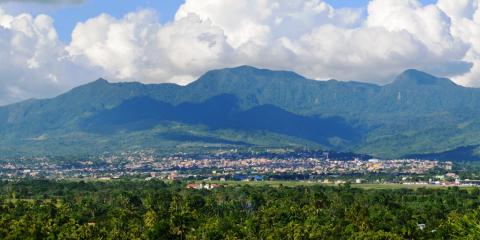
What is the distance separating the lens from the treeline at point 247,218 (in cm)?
9394

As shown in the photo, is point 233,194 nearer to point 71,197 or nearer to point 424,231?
point 71,197

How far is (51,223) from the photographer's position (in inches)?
3915

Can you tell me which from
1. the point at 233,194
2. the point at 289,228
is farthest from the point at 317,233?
the point at 233,194

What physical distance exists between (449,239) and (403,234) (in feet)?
18.8

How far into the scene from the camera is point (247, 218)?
117 metres

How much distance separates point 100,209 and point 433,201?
61361 millimetres

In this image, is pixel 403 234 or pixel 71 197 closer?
pixel 403 234

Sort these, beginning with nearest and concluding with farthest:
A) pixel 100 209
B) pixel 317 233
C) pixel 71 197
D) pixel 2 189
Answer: pixel 317 233, pixel 100 209, pixel 71 197, pixel 2 189

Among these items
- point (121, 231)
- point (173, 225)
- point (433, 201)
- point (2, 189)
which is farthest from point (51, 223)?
point (2, 189)

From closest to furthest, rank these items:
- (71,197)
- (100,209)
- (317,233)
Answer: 1. (317,233)
2. (100,209)
3. (71,197)

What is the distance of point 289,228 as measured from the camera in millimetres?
99188

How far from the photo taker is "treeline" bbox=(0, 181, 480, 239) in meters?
93.9

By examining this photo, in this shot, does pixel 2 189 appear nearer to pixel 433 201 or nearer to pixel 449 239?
pixel 433 201

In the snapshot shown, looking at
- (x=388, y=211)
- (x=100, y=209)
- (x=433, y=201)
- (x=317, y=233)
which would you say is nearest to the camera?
(x=317, y=233)
